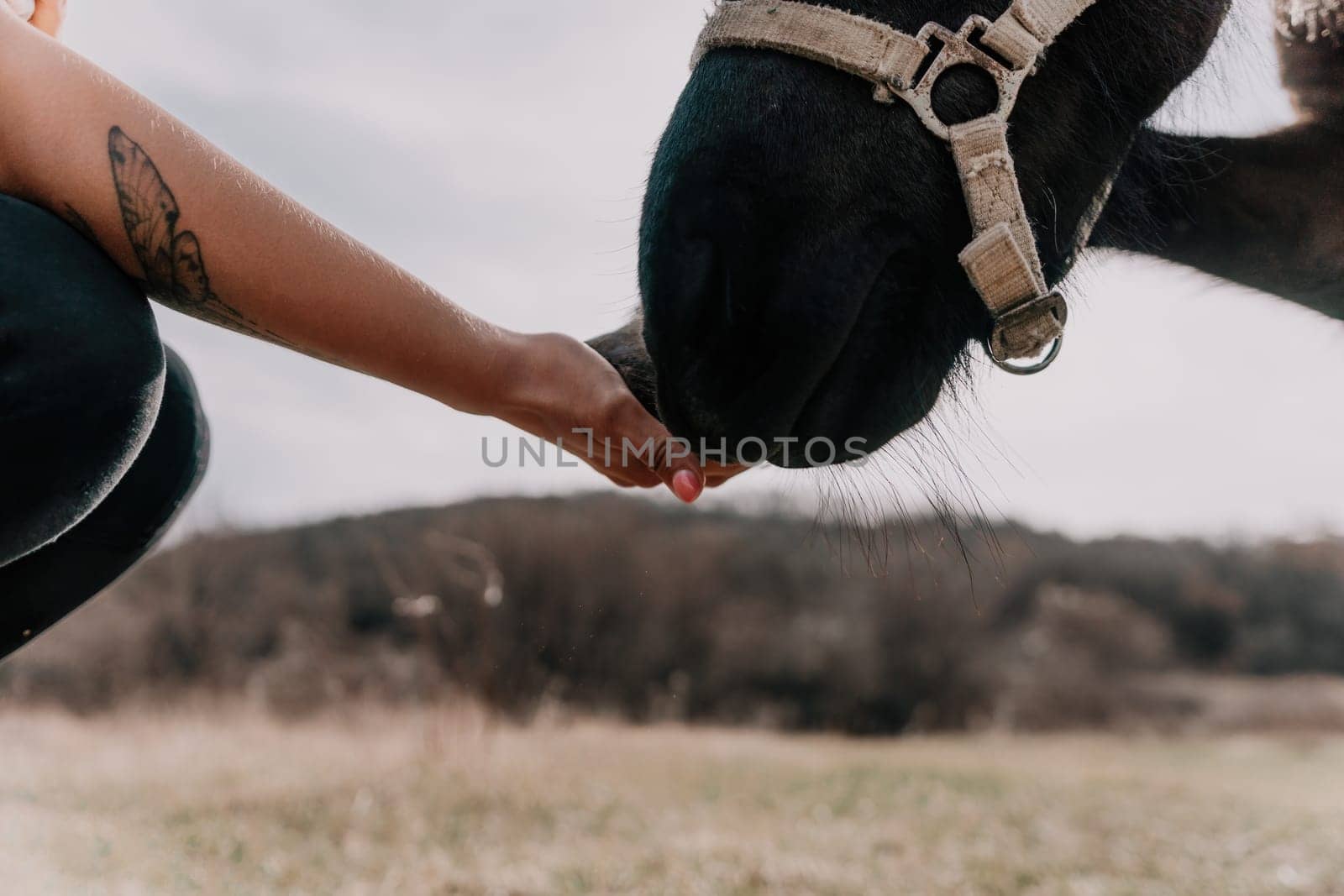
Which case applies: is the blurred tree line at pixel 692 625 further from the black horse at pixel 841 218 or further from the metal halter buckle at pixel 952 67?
the metal halter buckle at pixel 952 67

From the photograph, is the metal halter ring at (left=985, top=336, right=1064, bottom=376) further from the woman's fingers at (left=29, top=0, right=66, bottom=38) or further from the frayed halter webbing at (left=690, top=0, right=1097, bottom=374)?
the woman's fingers at (left=29, top=0, right=66, bottom=38)

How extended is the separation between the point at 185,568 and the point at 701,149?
57.1ft

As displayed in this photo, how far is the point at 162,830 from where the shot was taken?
472cm

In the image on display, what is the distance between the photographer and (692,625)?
1852cm

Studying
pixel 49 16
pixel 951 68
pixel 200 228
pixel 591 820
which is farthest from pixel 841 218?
pixel 591 820

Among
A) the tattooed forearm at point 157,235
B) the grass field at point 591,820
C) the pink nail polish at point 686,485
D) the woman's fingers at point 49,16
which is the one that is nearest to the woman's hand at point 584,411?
the pink nail polish at point 686,485

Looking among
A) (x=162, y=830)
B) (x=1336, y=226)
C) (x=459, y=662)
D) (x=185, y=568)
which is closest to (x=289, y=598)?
(x=185, y=568)

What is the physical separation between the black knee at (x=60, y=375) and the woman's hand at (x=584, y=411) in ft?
1.28

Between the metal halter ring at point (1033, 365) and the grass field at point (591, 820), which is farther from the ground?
the metal halter ring at point (1033, 365)

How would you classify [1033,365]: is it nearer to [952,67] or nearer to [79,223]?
[952,67]

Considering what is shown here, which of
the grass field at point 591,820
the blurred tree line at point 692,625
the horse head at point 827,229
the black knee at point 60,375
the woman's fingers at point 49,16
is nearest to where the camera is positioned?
the black knee at point 60,375

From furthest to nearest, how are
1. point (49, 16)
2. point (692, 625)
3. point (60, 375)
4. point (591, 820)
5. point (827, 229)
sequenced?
point (692, 625)
point (591, 820)
point (49, 16)
point (827, 229)
point (60, 375)

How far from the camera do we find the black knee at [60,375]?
0.80 m

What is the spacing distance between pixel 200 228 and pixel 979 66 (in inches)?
36.2
